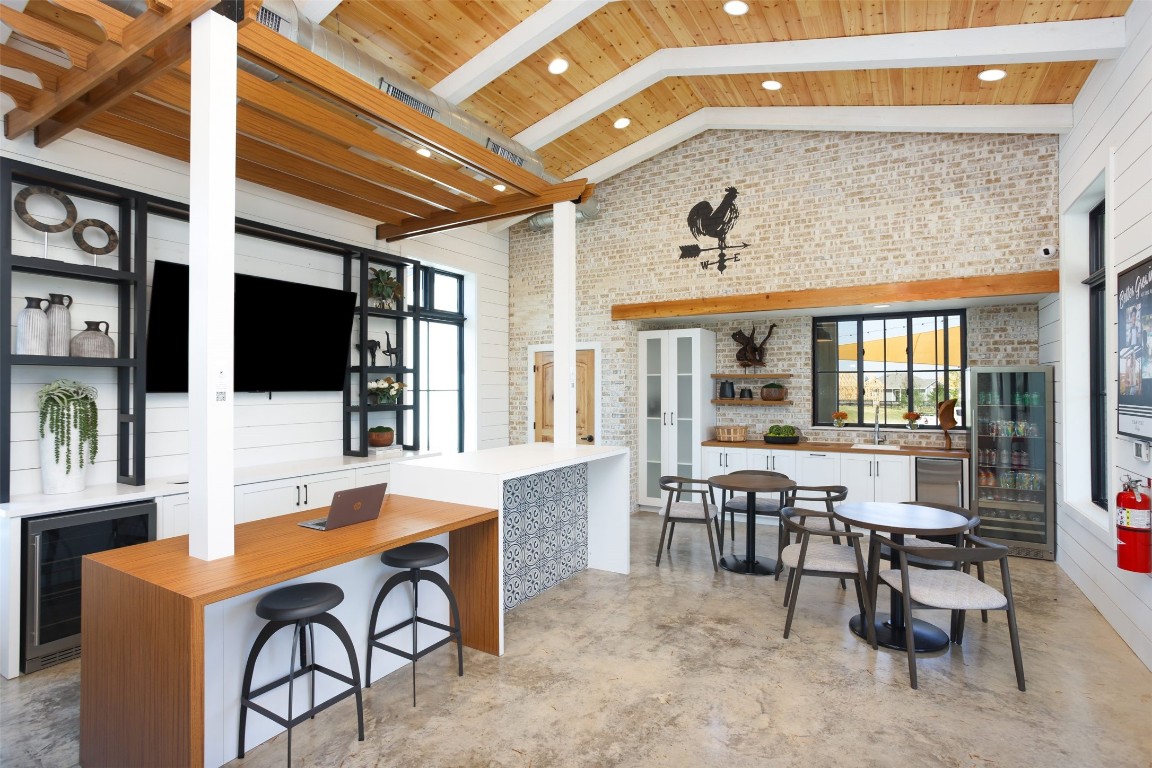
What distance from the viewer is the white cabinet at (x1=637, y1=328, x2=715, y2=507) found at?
23.5ft

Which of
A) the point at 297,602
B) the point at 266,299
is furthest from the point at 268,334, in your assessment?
the point at 297,602

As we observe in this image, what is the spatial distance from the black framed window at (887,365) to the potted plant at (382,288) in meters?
4.65

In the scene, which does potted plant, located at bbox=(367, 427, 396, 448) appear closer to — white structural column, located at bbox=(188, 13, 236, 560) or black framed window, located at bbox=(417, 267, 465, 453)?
black framed window, located at bbox=(417, 267, 465, 453)

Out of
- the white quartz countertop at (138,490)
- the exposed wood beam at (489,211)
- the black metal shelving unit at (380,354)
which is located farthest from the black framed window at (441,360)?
the white quartz countertop at (138,490)

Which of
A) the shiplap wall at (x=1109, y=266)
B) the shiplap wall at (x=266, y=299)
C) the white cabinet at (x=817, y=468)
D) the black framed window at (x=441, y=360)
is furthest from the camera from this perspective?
the black framed window at (x=441, y=360)

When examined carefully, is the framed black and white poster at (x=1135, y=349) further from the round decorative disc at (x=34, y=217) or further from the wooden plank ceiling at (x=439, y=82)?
the round decorative disc at (x=34, y=217)

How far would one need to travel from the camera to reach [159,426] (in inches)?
174

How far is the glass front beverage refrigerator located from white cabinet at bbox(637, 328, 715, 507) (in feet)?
8.64

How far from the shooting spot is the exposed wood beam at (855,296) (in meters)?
5.27

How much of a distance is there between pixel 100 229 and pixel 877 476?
6.77m

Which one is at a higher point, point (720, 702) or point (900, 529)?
point (900, 529)

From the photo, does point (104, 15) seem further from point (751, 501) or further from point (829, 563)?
point (751, 501)

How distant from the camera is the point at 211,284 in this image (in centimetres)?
240

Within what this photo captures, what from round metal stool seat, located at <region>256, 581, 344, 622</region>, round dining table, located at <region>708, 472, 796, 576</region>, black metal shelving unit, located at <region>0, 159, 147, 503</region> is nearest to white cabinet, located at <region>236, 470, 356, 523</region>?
black metal shelving unit, located at <region>0, 159, 147, 503</region>
